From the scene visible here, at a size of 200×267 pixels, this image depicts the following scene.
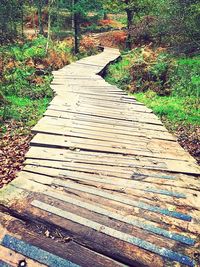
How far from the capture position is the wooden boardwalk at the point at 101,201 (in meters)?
2.95

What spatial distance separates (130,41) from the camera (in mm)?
24516

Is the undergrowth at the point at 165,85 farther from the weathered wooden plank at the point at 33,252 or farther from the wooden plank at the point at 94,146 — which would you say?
the weathered wooden plank at the point at 33,252

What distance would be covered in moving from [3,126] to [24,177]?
4.47 metres

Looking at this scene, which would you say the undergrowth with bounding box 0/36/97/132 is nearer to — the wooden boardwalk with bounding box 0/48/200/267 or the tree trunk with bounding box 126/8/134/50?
the wooden boardwalk with bounding box 0/48/200/267

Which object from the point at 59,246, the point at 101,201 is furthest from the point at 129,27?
the point at 59,246

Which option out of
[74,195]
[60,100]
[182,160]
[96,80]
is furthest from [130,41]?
[74,195]

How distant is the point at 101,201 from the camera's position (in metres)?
3.79

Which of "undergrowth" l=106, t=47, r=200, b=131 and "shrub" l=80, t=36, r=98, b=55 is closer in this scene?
"undergrowth" l=106, t=47, r=200, b=131

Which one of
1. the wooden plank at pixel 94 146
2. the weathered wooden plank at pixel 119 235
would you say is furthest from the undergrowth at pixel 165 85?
the weathered wooden plank at pixel 119 235

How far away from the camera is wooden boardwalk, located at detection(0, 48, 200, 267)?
2947 millimetres

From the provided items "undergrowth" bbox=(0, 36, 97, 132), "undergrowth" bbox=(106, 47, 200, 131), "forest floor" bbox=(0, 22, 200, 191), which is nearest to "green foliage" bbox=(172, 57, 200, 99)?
"undergrowth" bbox=(106, 47, 200, 131)

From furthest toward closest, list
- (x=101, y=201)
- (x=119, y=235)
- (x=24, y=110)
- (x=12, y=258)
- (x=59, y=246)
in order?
1. (x=24, y=110)
2. (x=101, y=201)
3. (x=119, y=235)
4. (x=59, y=246)
5. (x=12, y=258)

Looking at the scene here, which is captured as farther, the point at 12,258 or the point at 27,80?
the point at 27,80

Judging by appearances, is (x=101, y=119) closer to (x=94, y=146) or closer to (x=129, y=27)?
(x=94, y=146)
